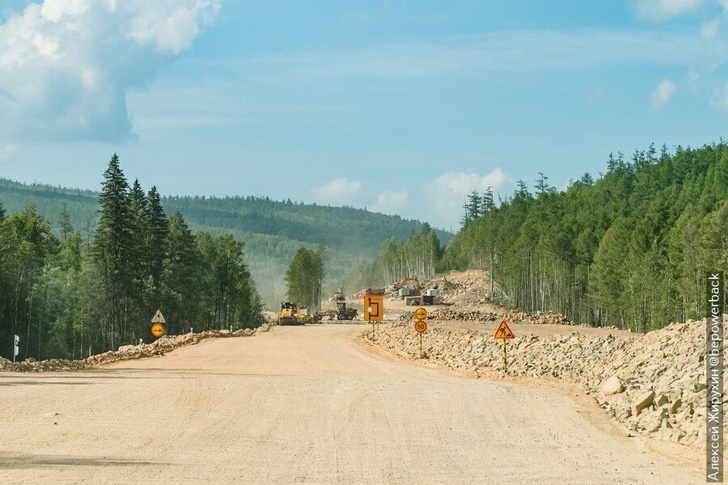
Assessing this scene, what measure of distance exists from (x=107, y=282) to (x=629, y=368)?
5266 cm

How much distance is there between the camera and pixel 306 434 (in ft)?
52.8

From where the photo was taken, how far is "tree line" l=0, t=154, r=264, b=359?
6869cm

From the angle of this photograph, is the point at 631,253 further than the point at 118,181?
Yes

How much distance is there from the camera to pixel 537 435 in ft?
54.0

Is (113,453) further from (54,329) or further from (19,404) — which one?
(54,329)

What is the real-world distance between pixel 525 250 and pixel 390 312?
2138 centimetres

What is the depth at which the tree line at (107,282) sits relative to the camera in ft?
225

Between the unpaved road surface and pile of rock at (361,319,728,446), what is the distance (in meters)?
0.88

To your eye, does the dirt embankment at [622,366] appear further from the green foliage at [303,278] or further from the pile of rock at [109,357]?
the green foliage at [303,278]

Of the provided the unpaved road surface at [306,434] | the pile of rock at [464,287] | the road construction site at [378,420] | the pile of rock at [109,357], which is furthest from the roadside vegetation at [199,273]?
the unpaved road surface at [306,434]

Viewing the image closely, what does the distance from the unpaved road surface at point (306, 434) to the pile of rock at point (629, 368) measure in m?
0.88

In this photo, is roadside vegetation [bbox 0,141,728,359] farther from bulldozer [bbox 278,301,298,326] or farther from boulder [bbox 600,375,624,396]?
boulder [bbox 600,375,624,396]

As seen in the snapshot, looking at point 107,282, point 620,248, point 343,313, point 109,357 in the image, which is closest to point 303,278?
point 343,313

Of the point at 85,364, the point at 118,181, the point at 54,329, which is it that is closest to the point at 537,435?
Result: the point at 85,364
